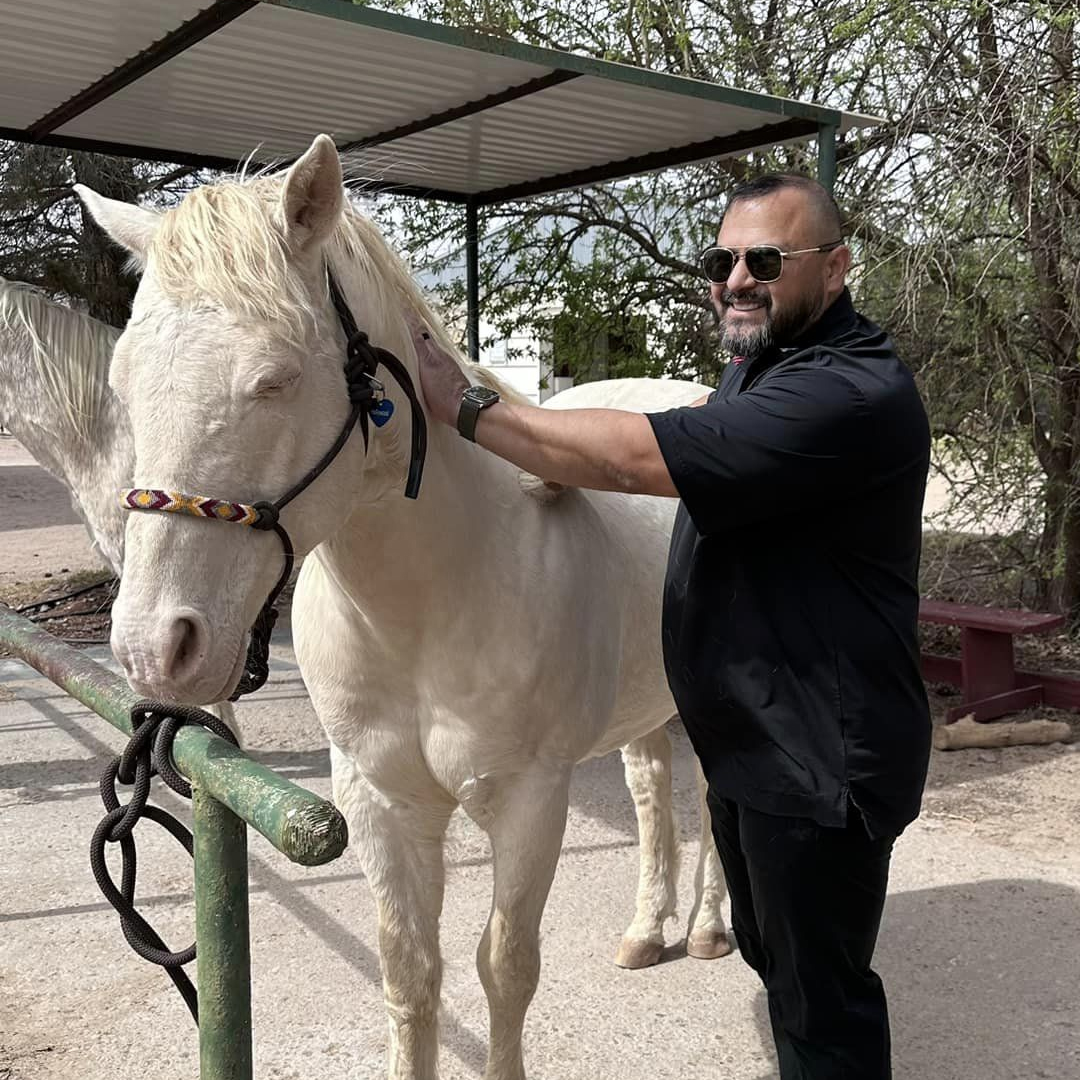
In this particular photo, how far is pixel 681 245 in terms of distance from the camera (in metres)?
7.37

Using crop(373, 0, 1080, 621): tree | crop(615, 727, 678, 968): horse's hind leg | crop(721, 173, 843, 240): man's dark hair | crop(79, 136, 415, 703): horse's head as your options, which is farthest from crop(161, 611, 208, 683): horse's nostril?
crop(373, 0, 1080, 621): tree

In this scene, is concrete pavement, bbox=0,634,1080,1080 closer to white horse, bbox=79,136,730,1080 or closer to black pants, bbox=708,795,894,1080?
white horse, bbox=79,136,730,1080

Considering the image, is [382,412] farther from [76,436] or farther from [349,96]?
[349,96]

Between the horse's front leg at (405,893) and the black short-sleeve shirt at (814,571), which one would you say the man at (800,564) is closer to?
the black short-sleeve shirt at (814,571)

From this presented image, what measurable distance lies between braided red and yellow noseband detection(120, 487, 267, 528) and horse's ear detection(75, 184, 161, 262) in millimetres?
474

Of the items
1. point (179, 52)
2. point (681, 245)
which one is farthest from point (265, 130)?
point (681, 245)

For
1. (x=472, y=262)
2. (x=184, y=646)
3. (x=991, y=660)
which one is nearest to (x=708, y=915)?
(x=184, y=646)

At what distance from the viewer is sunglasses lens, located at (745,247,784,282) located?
5.71ft

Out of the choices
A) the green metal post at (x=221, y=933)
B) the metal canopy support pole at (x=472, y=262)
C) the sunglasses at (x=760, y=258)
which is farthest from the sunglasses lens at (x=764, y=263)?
the metal canopy support pole at (x=472, y=262)

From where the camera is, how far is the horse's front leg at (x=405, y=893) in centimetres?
218

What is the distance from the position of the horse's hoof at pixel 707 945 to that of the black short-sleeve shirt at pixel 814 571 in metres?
1.63

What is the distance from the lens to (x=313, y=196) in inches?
61.3

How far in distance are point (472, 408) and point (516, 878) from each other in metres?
0.96

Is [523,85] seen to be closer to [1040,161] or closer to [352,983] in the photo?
[1040,161]
